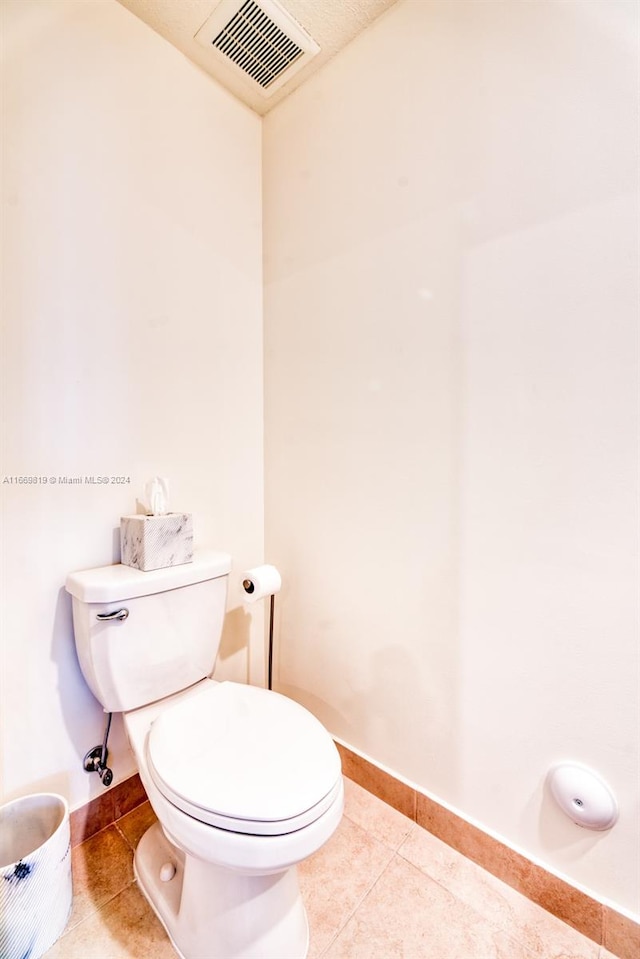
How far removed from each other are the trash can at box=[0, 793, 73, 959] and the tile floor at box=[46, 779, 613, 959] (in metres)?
0.06

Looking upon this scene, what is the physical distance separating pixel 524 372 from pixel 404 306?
390 millimetres

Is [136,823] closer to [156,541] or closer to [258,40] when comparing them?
[156,541]

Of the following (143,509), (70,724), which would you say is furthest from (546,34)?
(70,724)

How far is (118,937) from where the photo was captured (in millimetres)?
878

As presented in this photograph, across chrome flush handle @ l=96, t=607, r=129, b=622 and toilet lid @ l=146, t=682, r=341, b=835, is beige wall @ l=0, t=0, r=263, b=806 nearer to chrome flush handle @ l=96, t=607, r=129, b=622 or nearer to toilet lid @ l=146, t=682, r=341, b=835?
chrome flush handle @ l=96, t=607, r=129, b=622

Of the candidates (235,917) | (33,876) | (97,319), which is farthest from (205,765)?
(97,319)

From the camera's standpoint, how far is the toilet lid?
2.33ft

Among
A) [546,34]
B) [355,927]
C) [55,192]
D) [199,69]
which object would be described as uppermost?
[199,69]

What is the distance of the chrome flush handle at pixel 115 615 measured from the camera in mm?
961

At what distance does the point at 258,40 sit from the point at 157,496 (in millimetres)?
1376

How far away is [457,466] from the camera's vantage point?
1.04 m

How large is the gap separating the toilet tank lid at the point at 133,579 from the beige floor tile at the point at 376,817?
31.2 inches

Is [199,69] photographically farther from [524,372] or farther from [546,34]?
[524,372]

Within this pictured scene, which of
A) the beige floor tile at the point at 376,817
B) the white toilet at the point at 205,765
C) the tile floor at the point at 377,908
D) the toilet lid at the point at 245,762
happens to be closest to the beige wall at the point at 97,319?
the white toilet at the point at 205,765
